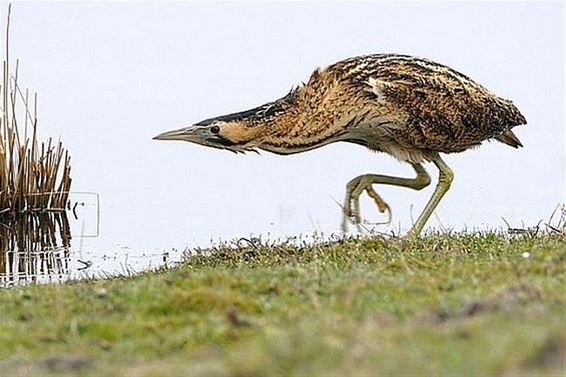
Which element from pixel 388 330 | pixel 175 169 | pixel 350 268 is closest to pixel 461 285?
pixel 350 268

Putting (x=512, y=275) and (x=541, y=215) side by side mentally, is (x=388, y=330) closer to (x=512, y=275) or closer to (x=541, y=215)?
(x=512, y=275)

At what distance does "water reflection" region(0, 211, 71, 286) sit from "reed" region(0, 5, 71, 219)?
16cm

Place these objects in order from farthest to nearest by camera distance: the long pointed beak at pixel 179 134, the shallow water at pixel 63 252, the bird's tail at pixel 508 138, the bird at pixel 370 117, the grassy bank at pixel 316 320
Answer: the shallow water at pixel 63 252 → the bird's tail at pixel 508 138 → the long pointed beak at pixel 179 134 → the bird at pixel 370 117 → the grassy bank at pixel 316 320

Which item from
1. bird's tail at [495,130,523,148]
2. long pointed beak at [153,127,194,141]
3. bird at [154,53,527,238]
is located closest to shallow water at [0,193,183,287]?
long pointed beak at [153,127,194,141]

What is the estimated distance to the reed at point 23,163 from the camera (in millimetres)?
14555

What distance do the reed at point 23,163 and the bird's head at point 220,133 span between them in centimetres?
433

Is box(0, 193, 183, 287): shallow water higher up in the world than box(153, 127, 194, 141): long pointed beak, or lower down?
lower down

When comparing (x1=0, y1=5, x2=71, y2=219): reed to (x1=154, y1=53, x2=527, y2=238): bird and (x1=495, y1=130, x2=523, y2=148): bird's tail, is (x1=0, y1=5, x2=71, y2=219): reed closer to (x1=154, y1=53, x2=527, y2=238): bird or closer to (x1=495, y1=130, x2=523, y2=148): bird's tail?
(x1=154, y1=53, x2=527, y2=238): bird

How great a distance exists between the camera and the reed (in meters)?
14.6

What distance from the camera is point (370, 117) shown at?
1052 centimetres

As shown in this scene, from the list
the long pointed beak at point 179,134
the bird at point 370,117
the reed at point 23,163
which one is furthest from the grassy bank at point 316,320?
the reed at point 23,163

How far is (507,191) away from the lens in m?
17.9

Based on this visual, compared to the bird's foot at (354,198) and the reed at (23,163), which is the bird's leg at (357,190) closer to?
the bird's foot at (354,198)

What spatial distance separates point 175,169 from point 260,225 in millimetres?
5617
